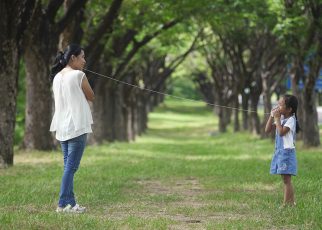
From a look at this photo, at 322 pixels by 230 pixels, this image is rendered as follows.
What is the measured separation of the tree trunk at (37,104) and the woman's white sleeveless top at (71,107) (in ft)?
37.3

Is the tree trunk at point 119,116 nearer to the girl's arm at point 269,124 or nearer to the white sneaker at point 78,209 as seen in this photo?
the girl's arm at point 269,124

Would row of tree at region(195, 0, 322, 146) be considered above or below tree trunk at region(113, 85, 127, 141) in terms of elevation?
above

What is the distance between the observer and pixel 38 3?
17.2 m

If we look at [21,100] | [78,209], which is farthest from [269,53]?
[78,209]

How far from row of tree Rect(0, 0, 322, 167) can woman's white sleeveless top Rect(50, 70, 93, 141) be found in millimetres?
6455

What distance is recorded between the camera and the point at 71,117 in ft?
27.4

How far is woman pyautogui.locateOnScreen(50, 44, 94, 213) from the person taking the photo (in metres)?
8.32

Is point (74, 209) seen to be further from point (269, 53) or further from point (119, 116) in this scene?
point (269, 53)

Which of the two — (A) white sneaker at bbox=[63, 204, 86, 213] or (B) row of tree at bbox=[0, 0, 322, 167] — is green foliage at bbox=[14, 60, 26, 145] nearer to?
(B) row of tree at bbox=[0, 0, 322, 167]

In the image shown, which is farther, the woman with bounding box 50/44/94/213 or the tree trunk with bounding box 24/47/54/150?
the tree trunk with bounding box 24/47/54/150

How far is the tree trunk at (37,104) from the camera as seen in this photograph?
19.8m

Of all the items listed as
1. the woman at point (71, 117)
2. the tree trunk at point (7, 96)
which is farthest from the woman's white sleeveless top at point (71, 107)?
the tree trunk at point (7, 96)

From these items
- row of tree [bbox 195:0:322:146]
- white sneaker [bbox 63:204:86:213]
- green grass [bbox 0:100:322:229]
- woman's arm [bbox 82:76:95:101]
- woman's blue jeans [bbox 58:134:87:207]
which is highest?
Result: row of tree [bbox 195:0:322:146]

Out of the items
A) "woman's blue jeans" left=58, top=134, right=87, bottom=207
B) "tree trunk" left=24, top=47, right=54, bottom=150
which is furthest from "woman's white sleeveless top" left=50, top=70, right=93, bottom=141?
"tree trunk" left=24, top=47, right=54, bottom=150
